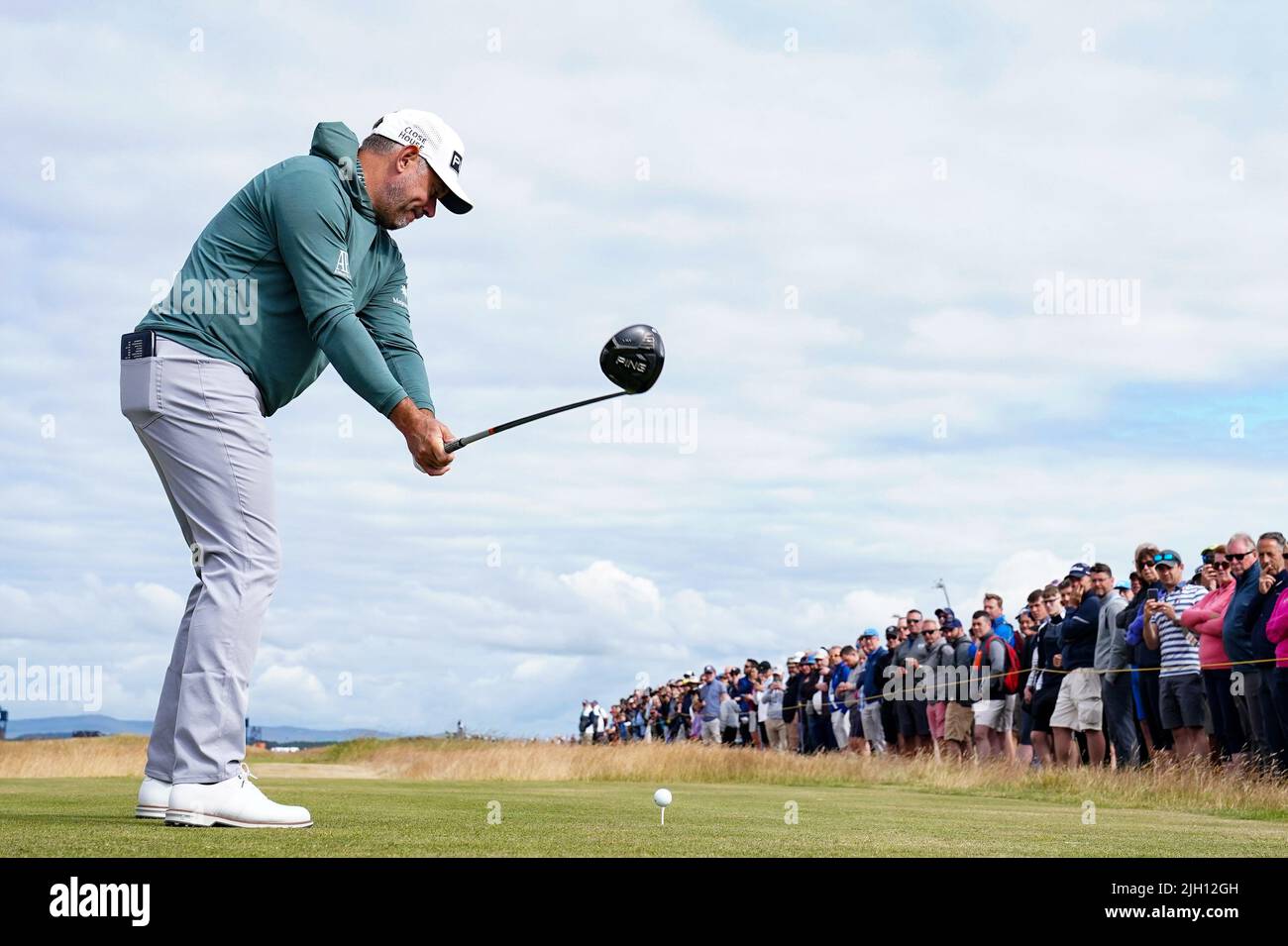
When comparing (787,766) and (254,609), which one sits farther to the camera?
(787,766)

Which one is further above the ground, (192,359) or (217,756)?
(192,359)

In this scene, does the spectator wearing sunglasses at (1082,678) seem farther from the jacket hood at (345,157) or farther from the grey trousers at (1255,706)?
the jacket hood at (345,157)

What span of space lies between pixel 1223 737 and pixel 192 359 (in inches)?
512

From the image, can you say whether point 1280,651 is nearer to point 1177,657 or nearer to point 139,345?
point 1177,657

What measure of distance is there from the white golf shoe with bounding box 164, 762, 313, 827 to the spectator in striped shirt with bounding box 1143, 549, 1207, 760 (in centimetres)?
1227

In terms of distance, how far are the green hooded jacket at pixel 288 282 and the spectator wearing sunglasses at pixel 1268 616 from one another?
35.6 feet

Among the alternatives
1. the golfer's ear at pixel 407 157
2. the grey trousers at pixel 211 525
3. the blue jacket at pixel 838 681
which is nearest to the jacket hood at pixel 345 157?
the golfer's ear at pixel 407 157

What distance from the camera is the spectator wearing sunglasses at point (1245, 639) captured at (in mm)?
14672

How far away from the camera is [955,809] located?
1077cm

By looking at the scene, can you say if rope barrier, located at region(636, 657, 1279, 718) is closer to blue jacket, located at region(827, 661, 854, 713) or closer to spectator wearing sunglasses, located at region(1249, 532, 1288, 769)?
spectator wearing sunglasses, located at region(1249, 532, 1288, 769)
